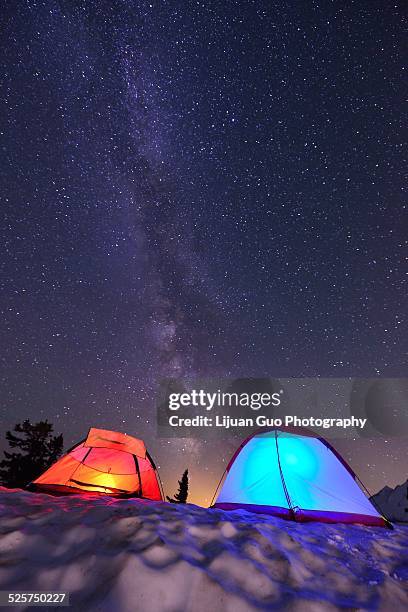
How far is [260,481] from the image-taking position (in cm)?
468

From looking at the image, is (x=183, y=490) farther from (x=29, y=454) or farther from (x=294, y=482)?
(x=294, y=482)

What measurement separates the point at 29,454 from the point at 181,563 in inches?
836

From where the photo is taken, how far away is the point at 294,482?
447 centimetres

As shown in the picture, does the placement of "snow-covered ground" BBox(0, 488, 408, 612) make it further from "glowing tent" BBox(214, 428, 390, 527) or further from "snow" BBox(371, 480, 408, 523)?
"snow" BBox(371, 480, 408, 523)

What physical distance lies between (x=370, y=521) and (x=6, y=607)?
4.15 metres

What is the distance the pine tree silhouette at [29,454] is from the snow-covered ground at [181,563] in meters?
19.6

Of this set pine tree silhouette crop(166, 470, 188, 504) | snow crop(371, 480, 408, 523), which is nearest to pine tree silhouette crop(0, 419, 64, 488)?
pine tree silhouette crop(166, 470, 188, 504)

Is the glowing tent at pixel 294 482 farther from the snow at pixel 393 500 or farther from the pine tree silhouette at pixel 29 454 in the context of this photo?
the snow at pixel 393 500

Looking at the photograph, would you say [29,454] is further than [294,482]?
Yes

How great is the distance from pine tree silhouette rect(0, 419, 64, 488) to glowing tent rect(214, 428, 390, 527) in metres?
17.9

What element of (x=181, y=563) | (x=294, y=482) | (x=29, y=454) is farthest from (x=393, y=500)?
(x=181, y=563)

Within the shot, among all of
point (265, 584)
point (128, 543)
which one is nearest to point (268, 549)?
Answer: point (265, 584)

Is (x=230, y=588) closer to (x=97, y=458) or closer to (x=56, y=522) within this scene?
(x=56, y=522)

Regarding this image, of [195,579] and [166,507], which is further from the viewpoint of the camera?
[166,507]
